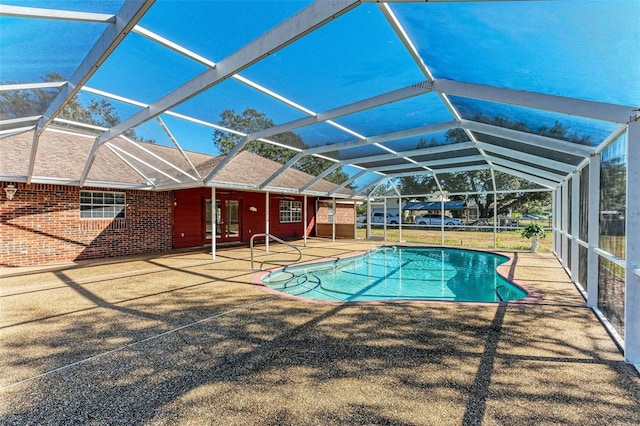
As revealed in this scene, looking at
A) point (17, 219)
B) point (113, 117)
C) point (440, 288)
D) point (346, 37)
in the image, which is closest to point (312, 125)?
point (346, 37)

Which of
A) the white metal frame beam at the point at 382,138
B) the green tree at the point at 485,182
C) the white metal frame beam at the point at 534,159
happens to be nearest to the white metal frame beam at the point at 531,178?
the green tree at the point at 485,182

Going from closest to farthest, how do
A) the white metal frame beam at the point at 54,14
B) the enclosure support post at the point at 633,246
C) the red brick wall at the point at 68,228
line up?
the white metal frame beam at the point at 54,14, the enclosure support post at the point at 633,246, the red brick wall at the point at 68,228

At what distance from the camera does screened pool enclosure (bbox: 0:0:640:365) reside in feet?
9.65

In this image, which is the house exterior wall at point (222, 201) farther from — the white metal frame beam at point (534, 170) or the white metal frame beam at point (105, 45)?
the white metal frame beam at point (534, 170)

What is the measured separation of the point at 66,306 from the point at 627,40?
786 centimetres

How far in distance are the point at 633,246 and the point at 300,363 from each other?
3.81 metres

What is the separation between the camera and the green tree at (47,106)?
4645 millimetres

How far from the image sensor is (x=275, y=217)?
16797 millimetres

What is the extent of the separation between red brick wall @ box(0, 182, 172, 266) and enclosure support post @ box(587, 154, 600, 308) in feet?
41.2

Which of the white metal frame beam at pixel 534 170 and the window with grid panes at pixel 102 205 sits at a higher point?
the white metal frame beam at pixel 534 170

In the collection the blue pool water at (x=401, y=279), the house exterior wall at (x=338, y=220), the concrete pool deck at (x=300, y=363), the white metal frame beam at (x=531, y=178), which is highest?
the white metal frame beam at (x=531, y=178)

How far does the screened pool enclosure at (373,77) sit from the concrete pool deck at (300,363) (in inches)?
39.2

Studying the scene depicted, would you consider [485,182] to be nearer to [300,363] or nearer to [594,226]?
[594,226]

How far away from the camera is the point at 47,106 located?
17.9 feet
